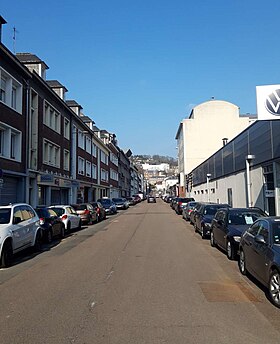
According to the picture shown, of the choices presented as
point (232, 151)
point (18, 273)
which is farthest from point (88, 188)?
point (18, 273)

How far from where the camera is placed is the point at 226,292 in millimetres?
7578

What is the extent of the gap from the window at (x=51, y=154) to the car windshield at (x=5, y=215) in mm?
18809

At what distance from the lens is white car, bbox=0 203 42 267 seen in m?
A: 10.6

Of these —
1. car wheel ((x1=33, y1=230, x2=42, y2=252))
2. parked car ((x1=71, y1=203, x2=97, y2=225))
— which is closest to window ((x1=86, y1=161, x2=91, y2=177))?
parked car ((x1=71, y1=203, x2=97, y2=225))

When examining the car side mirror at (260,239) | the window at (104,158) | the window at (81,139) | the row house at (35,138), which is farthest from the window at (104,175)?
the car side mirror at (260,239)

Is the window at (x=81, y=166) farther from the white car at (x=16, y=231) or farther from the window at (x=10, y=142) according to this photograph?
the white car at (x=16, y=231)

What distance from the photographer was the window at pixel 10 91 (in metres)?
22.5

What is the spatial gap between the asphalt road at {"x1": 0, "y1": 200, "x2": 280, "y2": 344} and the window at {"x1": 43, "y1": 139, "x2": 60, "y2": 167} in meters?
19.6

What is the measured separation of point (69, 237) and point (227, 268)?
33.1 feet

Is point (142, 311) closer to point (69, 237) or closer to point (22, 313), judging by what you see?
point (22, 313)

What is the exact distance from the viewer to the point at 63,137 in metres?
36.4

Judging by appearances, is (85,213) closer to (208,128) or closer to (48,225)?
(48,225)

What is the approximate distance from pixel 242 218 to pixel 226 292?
5503mm

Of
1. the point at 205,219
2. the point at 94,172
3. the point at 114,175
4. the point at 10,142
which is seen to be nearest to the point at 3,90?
the point at 10,142
